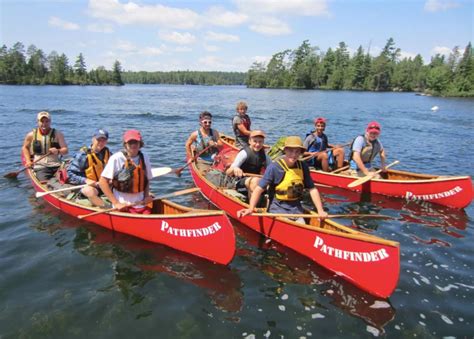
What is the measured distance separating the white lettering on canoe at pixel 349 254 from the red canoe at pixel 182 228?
133 cm

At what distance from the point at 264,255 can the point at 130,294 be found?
226 cm

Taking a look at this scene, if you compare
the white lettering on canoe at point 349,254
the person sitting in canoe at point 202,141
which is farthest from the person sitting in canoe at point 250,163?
the person sitting in canoe at point 202,141

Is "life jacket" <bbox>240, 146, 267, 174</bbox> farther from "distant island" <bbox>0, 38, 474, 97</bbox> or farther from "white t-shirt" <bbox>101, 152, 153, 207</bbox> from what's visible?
"distant island" <bbox>0, 38, 474, 97</bbox>

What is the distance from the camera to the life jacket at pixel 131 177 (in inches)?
233

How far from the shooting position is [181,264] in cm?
575

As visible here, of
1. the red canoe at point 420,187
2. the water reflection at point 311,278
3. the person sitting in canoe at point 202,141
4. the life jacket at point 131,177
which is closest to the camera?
the water reflection at point 311,278

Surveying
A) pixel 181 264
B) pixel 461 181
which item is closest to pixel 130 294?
pixel 181 264

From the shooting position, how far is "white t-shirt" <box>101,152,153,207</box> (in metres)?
5.79

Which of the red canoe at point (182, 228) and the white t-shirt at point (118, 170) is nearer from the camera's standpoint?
the red canoe at point (182, 228)

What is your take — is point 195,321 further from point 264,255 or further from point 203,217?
point 264,255

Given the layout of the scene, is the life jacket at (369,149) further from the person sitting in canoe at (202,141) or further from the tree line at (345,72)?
the tree line at (345,72)

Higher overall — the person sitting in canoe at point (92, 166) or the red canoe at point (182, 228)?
the person sitting in canoe at point (92, 166)

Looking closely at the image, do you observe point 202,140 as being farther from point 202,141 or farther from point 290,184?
point 290,184

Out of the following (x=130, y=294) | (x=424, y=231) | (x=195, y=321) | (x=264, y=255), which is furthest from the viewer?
(x=424, y=231)
